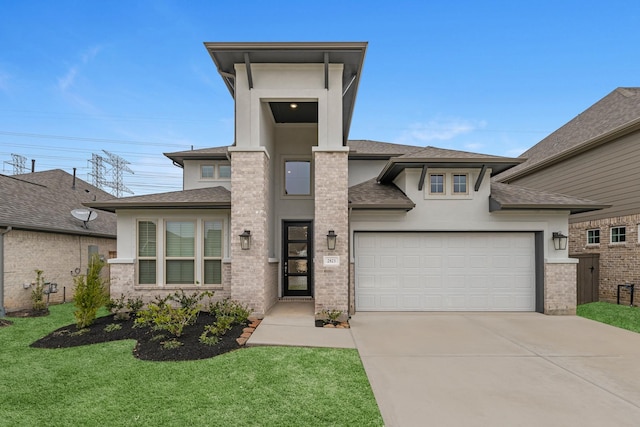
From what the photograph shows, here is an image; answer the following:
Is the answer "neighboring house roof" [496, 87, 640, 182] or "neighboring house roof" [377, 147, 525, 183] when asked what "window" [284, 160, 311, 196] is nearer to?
"neighboring house roof" [377, 147, 525, 183]

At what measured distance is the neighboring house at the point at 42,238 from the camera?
28.1 ft

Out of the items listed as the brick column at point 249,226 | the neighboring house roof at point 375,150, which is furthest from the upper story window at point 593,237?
the brick column at point 249,226

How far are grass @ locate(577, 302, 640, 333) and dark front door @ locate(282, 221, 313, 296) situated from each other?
7.45 metres

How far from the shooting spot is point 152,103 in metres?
31.4

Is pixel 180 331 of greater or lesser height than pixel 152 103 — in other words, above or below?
below

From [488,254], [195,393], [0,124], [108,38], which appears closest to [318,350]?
[195,393]

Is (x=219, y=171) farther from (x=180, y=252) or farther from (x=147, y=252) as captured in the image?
(x=147, y=252)

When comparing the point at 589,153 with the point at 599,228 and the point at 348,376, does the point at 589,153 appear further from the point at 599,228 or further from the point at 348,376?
the point at 348,376

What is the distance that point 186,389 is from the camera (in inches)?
152

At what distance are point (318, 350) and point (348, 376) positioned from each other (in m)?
1.04

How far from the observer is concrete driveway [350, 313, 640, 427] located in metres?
3.42

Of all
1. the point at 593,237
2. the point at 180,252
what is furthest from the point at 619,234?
the point at 180,252

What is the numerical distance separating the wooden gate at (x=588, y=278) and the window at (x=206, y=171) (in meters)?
12.4

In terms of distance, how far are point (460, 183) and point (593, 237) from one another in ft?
22.6
